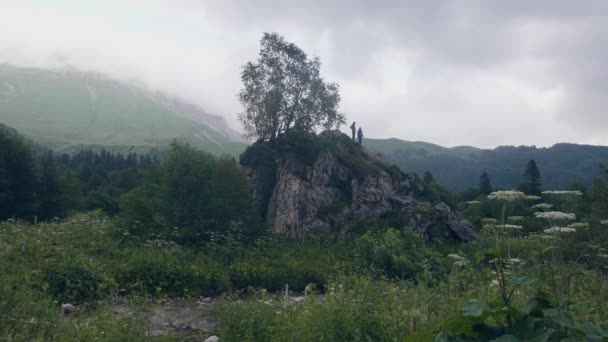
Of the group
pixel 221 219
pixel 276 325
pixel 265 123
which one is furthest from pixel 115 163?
pixel 276 325

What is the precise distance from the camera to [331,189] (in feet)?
87.1

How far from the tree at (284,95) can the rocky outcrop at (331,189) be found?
947 millimetres

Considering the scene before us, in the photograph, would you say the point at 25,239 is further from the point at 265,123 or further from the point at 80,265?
the point at 265,123

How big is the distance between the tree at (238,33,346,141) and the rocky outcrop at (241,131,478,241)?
947mm

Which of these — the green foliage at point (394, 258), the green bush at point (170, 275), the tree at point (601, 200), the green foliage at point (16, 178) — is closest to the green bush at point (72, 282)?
the green bush at point (170, 275)

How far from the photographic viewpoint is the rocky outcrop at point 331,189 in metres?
24.8

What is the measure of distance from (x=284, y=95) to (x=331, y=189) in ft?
22.0

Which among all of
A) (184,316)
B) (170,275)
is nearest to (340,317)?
(184,316)

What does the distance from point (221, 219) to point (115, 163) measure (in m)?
93.8

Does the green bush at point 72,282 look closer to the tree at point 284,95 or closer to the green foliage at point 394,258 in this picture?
the green foliage at point 394,258

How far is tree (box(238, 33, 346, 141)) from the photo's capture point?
28812 millimetres

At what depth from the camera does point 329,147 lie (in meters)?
28.0

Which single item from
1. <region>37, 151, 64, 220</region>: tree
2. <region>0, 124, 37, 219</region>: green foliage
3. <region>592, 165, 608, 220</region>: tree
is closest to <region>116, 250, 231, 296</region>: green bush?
<region>592, 165, 608, 220</region>: tree

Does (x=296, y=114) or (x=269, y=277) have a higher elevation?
(x=296, y=114)
